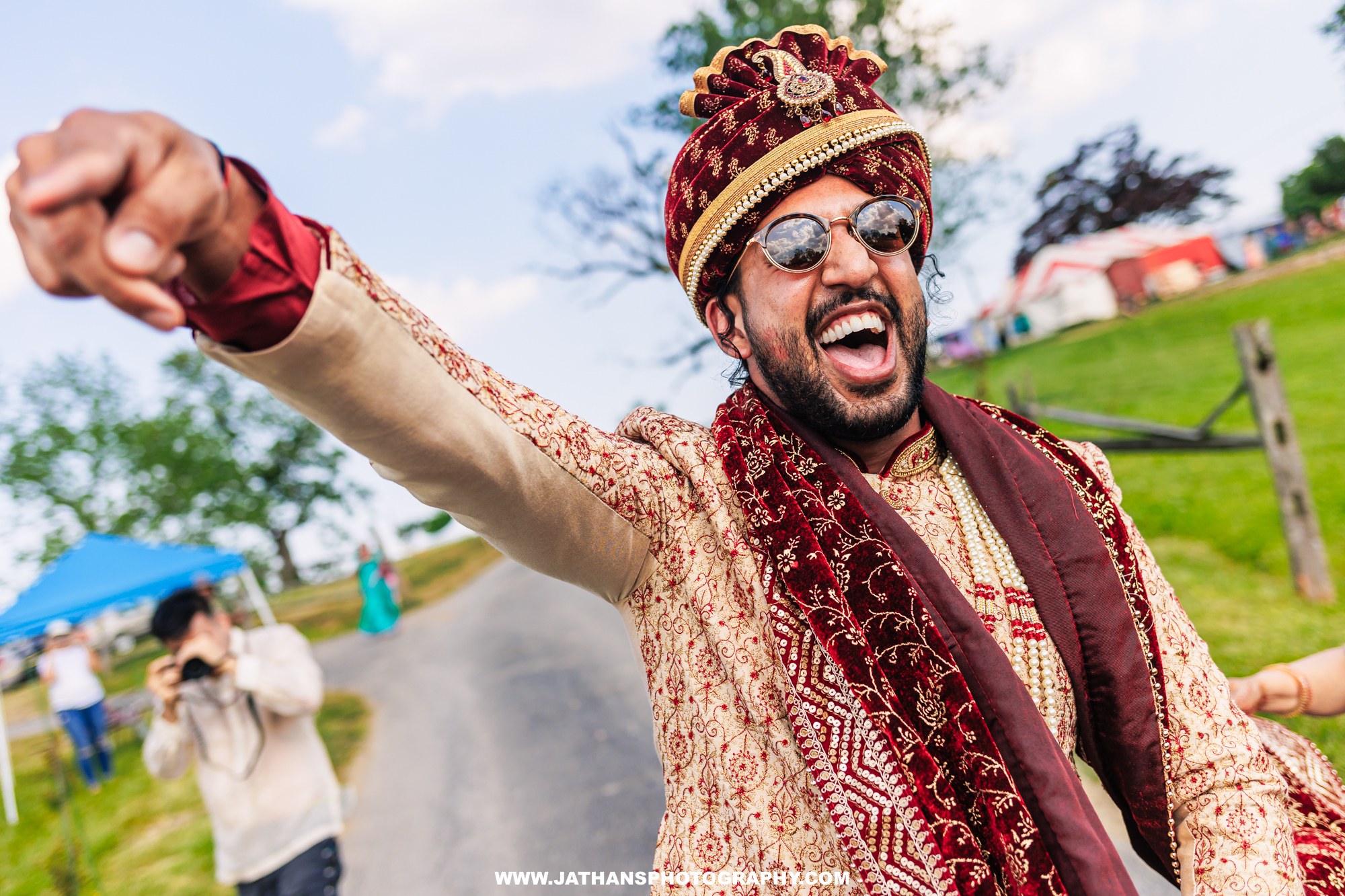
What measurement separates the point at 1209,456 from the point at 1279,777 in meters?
10.3

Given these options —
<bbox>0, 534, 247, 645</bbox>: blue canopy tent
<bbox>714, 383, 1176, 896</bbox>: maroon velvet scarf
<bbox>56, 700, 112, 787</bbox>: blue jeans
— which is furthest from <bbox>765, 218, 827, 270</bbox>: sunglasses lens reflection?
<bbox>56, 700, 112, 787</bbox>: blue jeans

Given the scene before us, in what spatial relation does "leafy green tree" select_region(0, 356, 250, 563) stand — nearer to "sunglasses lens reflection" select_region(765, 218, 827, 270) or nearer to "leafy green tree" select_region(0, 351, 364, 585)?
"leafy green tree" select_region(0, 351, 364, 585)

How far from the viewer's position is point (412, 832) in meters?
5.36

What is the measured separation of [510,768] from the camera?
6043 mm

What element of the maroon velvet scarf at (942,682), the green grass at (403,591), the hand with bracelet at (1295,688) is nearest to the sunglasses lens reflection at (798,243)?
the maroon velvet scarf at (942,682)

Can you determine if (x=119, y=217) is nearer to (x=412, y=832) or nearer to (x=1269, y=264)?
(x=412, y=832)

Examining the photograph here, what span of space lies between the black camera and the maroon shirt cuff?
116 inches

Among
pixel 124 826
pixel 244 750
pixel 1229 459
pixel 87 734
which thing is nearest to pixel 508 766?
pixel 244 750

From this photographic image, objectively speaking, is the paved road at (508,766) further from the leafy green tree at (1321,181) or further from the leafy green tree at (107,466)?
the leafy green tree at (1321,181)

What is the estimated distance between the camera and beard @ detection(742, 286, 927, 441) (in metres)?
1.51

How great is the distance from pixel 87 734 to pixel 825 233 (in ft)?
36.5

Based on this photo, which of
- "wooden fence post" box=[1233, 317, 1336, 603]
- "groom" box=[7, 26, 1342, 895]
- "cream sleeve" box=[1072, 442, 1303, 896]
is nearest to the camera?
"groom" box=[7, 26, 1342, 895]

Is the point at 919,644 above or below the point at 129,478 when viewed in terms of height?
below

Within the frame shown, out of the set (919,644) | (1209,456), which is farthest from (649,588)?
(1209,456)
